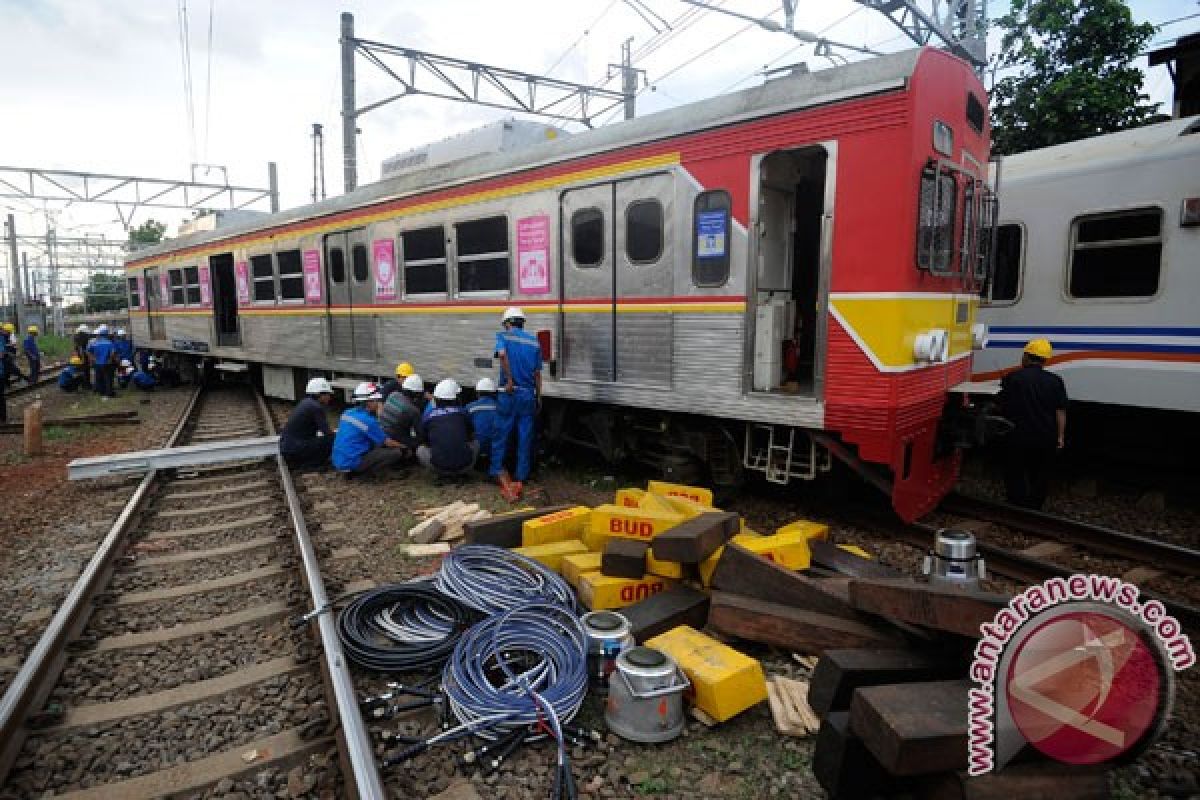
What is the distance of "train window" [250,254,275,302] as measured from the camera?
1265cm

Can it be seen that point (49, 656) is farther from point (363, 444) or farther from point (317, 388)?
point (317, 388)

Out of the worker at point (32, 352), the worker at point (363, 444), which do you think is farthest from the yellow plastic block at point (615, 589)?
the worker at point (32, 352)

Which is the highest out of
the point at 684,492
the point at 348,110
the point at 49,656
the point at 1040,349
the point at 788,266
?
the point at 348,110

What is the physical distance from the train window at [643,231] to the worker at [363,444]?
11.7ft

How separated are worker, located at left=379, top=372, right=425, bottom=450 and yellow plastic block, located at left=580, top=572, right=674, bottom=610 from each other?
4.78m

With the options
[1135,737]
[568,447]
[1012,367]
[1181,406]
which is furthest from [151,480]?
[1181,406]

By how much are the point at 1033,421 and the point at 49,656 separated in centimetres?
755

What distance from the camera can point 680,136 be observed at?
19.7 feet

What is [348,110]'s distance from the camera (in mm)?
14922

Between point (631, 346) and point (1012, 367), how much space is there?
5035 mm

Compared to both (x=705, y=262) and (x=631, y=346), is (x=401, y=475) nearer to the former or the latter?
(x=631, y=346)

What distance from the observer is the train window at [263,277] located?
1265 cm

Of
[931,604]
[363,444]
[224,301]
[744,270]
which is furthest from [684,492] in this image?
[224,301]

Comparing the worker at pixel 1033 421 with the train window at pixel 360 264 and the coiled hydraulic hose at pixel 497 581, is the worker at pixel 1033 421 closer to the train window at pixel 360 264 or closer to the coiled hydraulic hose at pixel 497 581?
the coiled hydraulic hose at pixel 497 581
